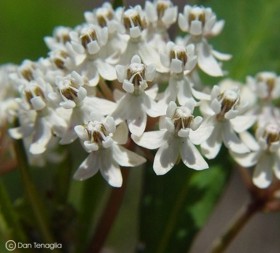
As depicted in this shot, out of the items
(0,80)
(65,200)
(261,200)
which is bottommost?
(261,200)

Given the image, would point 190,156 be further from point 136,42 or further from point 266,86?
point 266,86

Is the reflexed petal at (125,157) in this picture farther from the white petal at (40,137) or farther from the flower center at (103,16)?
the flower center at (103,16)

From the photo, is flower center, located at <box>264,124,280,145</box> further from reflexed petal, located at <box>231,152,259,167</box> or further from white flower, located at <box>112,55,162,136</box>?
white flower, located at <box>112,55,162,136</box>

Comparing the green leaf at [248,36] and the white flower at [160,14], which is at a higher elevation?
the white flower at [160,14]

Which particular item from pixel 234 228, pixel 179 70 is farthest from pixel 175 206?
pixel 179 70

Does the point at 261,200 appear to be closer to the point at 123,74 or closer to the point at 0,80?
the point at 123,74

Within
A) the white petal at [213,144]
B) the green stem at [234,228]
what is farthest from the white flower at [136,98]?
the green stem at [234,228]

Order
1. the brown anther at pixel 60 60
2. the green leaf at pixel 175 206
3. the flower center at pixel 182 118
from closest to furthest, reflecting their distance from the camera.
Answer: the flower center at pixel 182 118 → the brown anther at pixel 60 60 → the green leaf at pixel 175 206

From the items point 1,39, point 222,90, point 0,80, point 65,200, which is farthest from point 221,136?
point 1,39

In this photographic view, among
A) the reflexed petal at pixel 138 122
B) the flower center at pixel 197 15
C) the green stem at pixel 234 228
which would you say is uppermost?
the flower center at pixel 197 15
